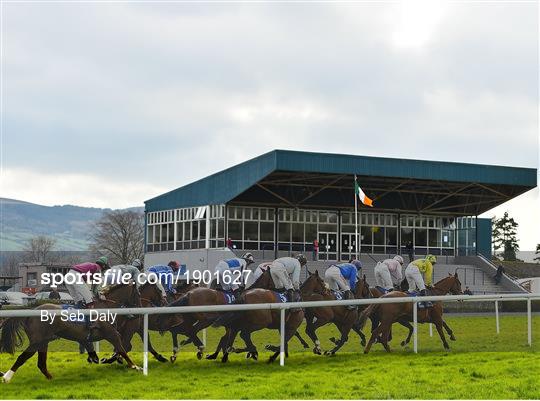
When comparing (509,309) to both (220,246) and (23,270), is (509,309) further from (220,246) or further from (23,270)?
(23,270)

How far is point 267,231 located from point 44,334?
3577cm

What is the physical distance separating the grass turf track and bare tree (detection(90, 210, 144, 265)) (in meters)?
66.6

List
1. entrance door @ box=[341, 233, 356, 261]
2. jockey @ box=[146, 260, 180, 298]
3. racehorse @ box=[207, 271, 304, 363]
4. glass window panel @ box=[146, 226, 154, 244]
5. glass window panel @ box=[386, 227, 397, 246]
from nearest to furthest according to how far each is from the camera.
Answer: racehorse @ box=[207, 271, 304, 363]
jockey @ box=[146, 260, 180, 298]
entrance door @ box=[341, 233, 356, 261]
glass window panel @ box=[386, 227, 397, 246]
glass window panel @ box=[146, 226, 154, 244]

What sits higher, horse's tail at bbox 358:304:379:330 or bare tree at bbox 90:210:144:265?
bare tree at bbox 90:210:144:265

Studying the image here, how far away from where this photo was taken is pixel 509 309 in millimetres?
19422

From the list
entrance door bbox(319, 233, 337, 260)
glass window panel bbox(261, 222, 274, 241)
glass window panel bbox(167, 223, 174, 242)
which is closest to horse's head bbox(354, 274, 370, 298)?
glass window panel bbox(261, 222, 274, 241)

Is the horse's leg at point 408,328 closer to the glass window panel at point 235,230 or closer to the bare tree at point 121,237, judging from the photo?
the glass window panel at point 235,230

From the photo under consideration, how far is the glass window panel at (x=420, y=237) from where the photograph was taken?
5044 centimetres

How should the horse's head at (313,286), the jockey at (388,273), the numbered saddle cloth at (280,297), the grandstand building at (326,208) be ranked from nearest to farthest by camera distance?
the numbered saddle cloth at (280,297), the horse's head at (313,286), the jockey at (388,273), the grandstand building at (326,208)

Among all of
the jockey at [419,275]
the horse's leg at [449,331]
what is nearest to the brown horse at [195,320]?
the jockey at [419,275]

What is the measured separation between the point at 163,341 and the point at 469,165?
107 feet

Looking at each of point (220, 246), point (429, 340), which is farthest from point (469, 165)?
point (429, 340)

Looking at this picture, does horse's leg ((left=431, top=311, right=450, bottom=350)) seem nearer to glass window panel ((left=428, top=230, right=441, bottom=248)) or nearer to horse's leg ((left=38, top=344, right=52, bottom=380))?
horse's leg ((left=38, top=344, right=52, bottom=380))

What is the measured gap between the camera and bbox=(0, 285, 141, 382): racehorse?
35.9ft
